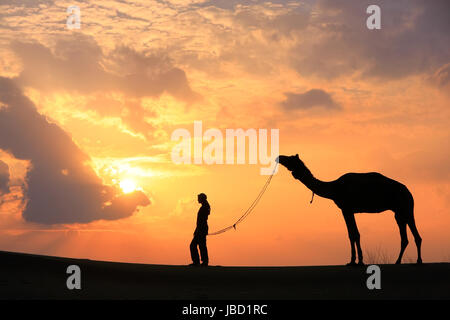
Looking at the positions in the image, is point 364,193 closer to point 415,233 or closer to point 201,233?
point 415,233

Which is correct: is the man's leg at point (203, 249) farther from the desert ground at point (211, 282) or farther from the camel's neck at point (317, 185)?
the camel's neck at point (317, 185)

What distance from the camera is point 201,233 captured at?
2406 centimetres

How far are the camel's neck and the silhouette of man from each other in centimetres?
Answer: 428

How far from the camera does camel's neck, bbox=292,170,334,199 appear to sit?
2422cm

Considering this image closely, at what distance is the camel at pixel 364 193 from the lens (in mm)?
23875

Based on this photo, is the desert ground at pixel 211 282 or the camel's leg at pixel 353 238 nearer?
the desert ground at pixel 211 282

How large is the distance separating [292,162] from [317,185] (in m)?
1.52

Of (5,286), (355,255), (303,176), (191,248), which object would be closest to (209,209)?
(191,248)

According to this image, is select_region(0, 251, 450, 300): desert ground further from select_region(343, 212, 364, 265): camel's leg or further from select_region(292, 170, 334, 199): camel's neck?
select_region(292, 170, 334, 199): camel's neck

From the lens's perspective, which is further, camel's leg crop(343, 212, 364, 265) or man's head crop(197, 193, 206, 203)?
man's head crop(197, 193, 206, 203)

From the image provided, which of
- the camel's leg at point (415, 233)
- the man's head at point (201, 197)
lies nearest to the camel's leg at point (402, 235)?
the camel's leg at point (415, 233)

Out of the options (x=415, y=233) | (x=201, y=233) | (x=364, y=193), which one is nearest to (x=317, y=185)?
(x=364, y=193)

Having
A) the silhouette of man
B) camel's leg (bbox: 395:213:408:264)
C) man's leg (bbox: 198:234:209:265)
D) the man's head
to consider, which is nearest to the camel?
camel's leg (bbox: 395:213:408:264)

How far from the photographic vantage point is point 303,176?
24.3 metres
